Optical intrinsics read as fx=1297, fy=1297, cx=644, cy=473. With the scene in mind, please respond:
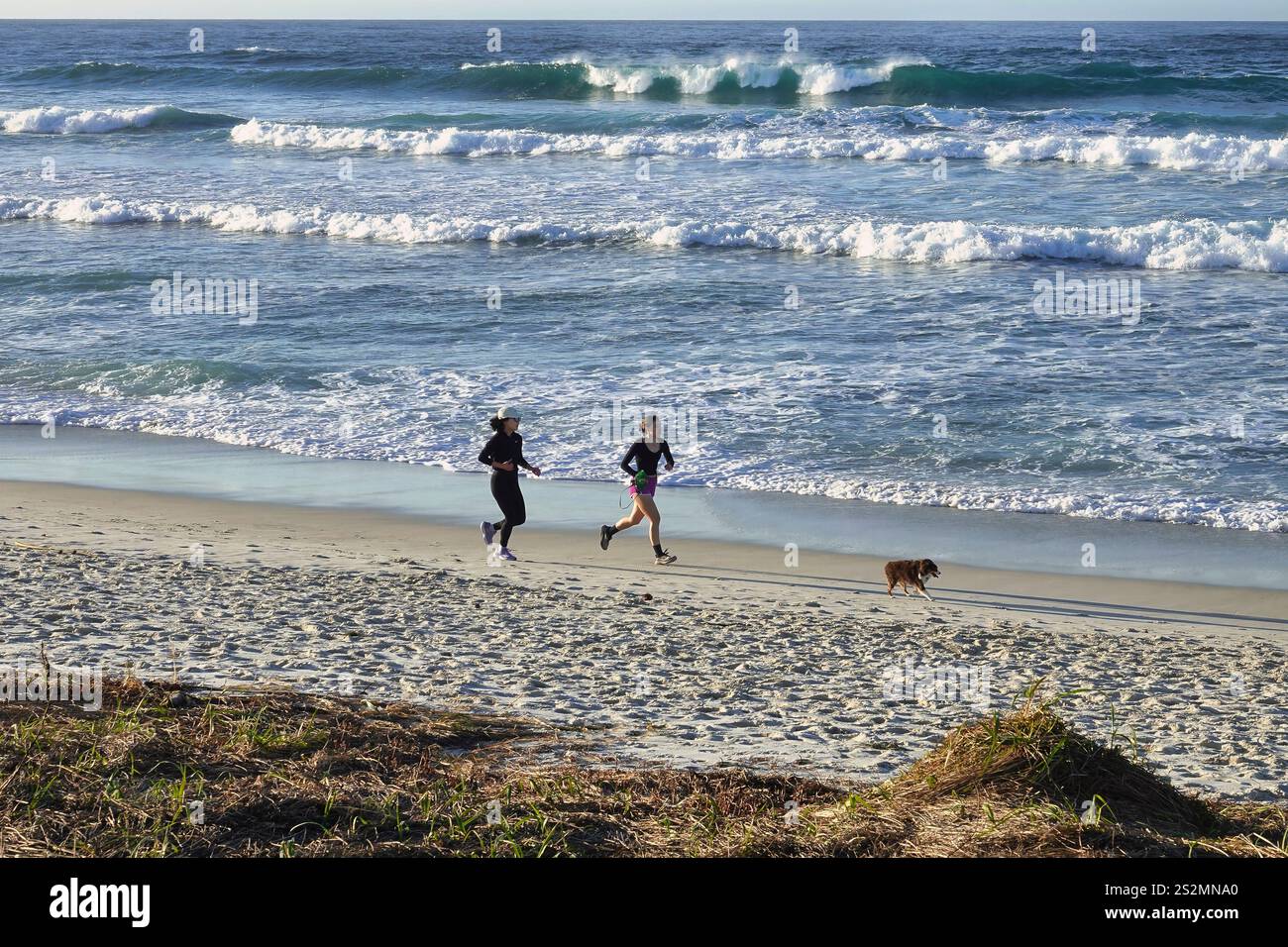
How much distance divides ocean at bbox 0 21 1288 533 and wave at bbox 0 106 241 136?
0.16m

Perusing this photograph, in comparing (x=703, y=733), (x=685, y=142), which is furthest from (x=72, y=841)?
(x=685, y=142)

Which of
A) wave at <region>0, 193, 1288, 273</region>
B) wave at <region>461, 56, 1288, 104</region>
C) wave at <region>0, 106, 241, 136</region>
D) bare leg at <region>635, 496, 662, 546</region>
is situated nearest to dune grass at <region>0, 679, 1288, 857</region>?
bare leg at <region>635, 496, 662, 546</region>

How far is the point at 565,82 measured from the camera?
5025 centimetres

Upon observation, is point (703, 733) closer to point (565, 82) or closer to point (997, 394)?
point (997, 394)

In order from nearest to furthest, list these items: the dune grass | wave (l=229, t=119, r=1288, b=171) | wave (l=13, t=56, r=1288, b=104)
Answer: the dune grass → wave (l=229, t=119, r=1288, b=171) → wave (l=13, t=56, r=1288, b=104)

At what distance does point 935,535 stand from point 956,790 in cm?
629

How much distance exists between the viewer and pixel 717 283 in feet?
71.9

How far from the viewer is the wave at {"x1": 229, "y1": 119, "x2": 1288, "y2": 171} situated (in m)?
31.4

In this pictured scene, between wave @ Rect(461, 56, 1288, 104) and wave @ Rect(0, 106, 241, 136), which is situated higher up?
wave @ Rect(461, 56, 1288, 104)

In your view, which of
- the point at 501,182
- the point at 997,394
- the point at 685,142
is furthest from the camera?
the point at 685,142

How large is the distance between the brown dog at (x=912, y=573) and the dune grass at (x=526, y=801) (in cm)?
383

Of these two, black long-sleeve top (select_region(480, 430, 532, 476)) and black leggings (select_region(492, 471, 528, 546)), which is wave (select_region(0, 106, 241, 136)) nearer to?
black long-sleeve top (select_region(480, 430, 532, 476))
